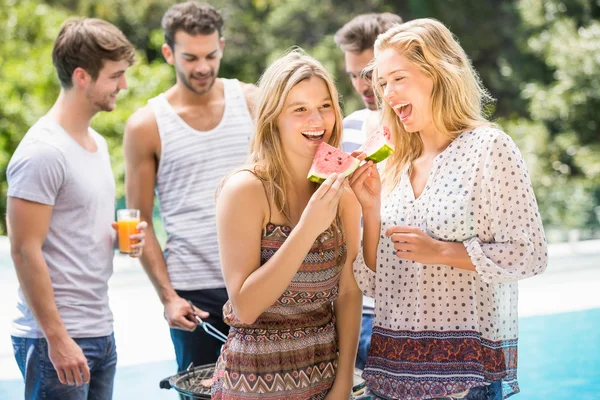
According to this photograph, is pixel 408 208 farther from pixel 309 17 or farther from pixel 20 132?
pixel 309 17

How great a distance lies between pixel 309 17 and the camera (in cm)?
2631

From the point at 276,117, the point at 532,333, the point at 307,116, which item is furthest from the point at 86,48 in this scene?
the point at 532,333

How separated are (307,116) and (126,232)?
1.30m

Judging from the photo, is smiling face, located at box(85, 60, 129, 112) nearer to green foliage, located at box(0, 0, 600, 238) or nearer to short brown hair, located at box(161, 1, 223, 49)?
short brown hair, located at box(161, 1, 223, 49)

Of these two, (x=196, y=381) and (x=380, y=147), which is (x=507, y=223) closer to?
(x=380, y=147)

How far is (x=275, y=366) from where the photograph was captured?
8.98 ft

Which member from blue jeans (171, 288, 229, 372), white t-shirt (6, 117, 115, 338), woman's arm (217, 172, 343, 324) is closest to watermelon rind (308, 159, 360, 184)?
woman's arm (217, 172, 343, 324)

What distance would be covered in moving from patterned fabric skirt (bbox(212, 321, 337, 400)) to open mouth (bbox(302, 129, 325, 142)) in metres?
0.67

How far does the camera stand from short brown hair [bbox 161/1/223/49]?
4.29m

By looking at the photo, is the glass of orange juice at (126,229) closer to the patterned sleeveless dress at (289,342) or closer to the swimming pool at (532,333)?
the patterned sleeveless dress at (289,342)

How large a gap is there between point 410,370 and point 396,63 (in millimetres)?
1071

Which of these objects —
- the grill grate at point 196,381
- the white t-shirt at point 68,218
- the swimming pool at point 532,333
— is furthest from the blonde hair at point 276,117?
the swimming pool at point 532,333

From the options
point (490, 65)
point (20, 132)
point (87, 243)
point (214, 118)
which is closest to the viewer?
point (87, 243)

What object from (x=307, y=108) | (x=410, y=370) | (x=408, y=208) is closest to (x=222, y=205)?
(x=307, y=108)
